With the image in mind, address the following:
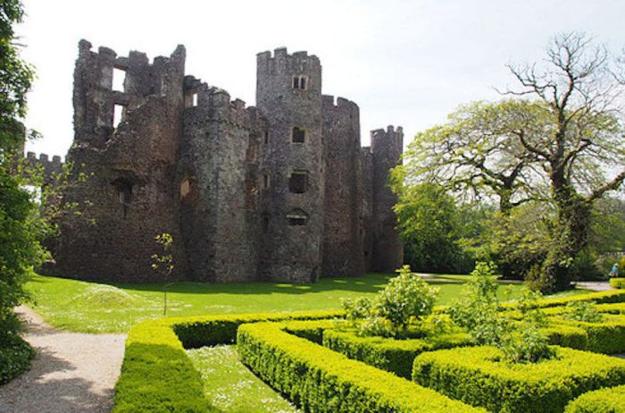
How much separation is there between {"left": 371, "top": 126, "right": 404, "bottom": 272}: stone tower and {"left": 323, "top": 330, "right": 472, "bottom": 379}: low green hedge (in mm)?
35719

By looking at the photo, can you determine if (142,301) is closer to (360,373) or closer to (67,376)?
(67,376)

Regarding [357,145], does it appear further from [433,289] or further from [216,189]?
[433,289]

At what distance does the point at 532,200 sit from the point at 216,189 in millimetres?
17672

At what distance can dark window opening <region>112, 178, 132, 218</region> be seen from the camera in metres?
25.8

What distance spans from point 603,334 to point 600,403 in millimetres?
7046

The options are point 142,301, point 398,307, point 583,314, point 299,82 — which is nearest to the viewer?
point 398,307

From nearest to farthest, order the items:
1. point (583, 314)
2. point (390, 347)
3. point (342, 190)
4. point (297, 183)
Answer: point (390, 347)
point (583, 314)
point (297, 183)
point (342, 190)

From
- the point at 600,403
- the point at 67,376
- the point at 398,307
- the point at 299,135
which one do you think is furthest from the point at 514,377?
the point at 299,135

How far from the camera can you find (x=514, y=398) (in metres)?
6.74

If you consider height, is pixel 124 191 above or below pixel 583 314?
above

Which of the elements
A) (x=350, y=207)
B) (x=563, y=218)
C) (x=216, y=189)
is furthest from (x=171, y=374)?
(x=350, y=207)

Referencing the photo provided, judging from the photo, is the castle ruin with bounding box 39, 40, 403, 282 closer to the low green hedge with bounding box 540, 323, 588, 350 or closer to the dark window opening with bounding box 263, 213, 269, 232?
the dark window opening with bounding box 263, 213, 269, 232

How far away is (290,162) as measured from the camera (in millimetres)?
32250

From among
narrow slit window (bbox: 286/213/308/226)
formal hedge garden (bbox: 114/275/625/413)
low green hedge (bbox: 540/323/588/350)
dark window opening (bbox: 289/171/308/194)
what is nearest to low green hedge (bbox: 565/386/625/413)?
formal hedge garden (bbox: 114/275/625/413)
